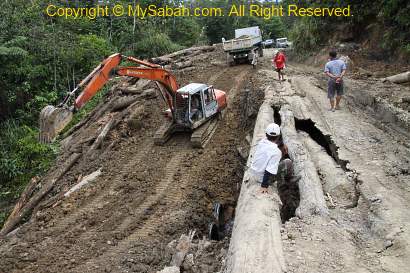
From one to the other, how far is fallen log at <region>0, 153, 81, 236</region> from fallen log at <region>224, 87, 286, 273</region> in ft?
20.7

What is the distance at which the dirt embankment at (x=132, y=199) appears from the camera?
753cm

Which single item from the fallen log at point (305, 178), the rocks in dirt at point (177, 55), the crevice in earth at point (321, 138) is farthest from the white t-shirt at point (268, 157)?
the rocks in dirt at point (177, 55)

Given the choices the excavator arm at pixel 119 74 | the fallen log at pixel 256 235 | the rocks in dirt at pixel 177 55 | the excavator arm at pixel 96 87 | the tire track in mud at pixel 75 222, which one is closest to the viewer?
the fallen log at pixel 256 235

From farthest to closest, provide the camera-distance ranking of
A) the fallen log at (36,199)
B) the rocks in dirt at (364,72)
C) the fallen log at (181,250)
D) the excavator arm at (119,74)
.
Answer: the rocks in dirt at (364,72) < the fallen log at (36,199) < the excavator arm at (119,74) < the fallen log at (181,250)

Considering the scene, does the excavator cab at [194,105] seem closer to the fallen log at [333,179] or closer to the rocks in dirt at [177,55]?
the fallen log at [333,179]

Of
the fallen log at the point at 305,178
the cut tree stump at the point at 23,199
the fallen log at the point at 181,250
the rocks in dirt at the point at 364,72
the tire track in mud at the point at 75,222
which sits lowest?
the cut tree stump at the point at 23,199

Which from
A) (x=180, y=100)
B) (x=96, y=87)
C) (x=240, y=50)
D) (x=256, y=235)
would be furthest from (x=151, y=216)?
(x=240, y=50)

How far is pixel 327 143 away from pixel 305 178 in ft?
8.60

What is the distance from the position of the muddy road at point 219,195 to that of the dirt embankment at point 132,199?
0.03 meters

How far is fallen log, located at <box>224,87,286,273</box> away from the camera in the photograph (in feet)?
16.1

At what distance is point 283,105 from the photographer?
12031 mm

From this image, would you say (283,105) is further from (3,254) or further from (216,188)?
(3,254)

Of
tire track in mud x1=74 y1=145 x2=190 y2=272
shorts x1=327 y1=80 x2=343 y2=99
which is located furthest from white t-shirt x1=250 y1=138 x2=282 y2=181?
shorts x1=327 y1=80 x2=343 y2=99

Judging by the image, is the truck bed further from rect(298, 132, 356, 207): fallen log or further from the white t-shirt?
the white t-shirt
